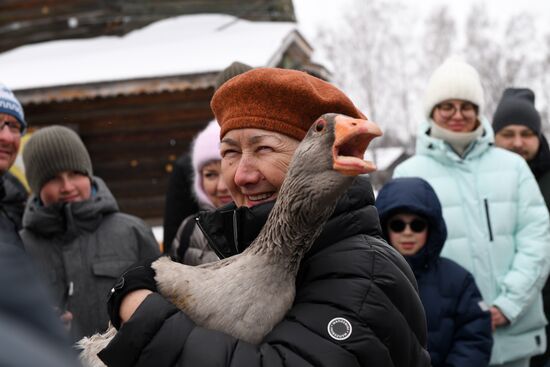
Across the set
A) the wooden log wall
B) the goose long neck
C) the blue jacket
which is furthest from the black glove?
the wooden log wall

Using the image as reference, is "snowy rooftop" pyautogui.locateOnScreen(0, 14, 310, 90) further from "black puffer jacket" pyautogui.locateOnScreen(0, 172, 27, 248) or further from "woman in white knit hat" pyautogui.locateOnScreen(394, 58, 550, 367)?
"black puffer jacket" pyautogui.locateOnScreen(0, 172, 27, 248)

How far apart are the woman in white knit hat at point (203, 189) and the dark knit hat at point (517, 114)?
230 cm

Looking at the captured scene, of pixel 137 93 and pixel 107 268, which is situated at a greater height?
pixel 107 268

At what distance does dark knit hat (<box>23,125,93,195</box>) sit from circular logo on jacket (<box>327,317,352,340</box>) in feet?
7.70

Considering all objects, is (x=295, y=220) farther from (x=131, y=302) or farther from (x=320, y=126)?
(x=131, y=302)

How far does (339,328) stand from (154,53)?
9.54m

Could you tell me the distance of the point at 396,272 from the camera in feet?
5.81

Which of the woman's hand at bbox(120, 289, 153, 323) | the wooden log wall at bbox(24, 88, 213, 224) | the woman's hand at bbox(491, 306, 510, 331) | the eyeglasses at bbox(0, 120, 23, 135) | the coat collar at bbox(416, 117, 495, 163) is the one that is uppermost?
the woman's hand at bbox(120, 289, 153, 323)

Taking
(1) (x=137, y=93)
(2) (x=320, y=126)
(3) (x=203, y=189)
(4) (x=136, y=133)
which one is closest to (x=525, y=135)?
(3) (x=203, y=189)

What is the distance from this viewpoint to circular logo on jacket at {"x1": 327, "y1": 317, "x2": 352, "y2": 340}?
5.35 feet

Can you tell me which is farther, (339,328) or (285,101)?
(285,101)

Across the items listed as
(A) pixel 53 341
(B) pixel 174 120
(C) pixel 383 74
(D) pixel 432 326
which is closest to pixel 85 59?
(B) pixel 174 120

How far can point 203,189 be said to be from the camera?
3793mm

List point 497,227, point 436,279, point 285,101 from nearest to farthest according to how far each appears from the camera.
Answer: point 285,101 < point 436,279 < point 497,227
